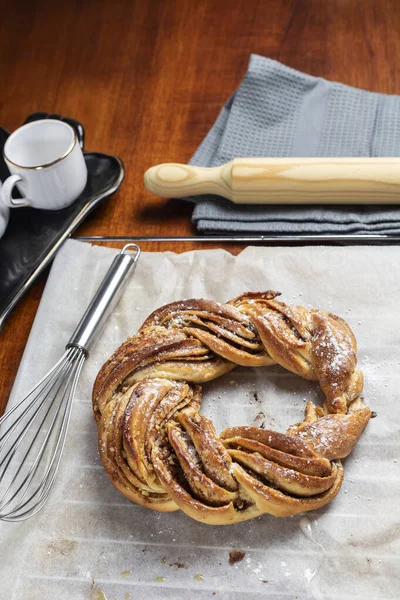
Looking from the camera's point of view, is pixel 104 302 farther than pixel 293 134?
No

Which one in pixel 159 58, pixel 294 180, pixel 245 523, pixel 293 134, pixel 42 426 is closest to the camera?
Result: pixel 245 523

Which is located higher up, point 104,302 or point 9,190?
point 9,190

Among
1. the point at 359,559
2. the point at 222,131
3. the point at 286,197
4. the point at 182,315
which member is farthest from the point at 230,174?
the point at 359,559

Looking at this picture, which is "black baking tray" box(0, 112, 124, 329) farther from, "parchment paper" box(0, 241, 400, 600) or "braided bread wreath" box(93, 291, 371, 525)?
"braided bread wreath" box(93, 291, 371, 525)

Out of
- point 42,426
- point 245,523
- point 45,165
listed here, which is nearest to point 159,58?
point 45,165

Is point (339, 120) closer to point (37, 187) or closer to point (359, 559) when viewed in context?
point (37, 187)

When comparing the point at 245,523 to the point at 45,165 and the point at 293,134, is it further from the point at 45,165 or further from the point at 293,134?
the point at 293,134

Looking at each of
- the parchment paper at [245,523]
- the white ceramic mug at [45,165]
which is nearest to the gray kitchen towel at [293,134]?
the parchment paper at [245,523]
